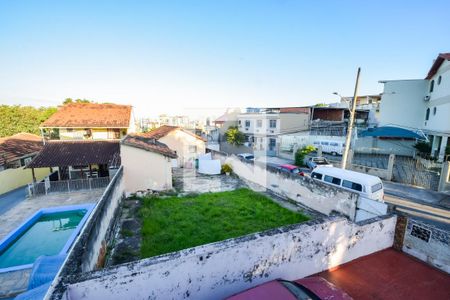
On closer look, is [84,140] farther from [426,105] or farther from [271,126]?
[426,105]

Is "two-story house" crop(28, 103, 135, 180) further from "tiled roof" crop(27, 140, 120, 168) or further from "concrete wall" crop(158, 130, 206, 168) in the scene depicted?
"concrete wall" crop(158, 130, 206, 168)

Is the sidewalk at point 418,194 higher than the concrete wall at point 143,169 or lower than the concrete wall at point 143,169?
lower

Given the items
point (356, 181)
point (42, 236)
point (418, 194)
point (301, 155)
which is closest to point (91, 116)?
point (42, 236)

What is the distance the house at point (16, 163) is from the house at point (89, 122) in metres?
2.22

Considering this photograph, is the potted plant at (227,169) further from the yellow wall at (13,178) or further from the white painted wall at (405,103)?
the white painted wall at (405,103)

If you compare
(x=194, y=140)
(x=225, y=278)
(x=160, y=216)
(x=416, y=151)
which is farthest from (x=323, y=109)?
(x=225, y=278)

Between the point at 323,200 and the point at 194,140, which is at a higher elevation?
the point at 194,140

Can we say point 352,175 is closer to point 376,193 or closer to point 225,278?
point 376,193

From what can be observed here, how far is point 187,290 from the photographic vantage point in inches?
135

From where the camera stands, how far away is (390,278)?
15.2 feet

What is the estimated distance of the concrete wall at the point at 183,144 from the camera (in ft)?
65.4

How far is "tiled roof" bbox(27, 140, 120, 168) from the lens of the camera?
42.9ft

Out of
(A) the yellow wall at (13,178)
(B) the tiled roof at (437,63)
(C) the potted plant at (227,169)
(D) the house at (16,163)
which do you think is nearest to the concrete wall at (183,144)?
(C) the potted plant at (227,169)

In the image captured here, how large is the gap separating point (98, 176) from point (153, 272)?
15336 mm
